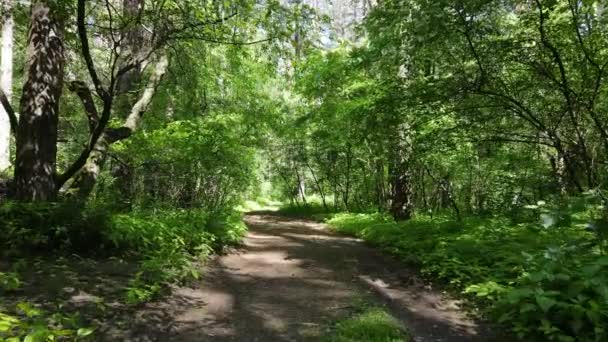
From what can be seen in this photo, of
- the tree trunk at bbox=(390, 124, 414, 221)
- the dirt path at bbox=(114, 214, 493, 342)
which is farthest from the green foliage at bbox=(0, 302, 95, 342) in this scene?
the tree trunk at bbox=(390, 124, 414, 221)

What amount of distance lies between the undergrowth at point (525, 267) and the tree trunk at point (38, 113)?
20.3 feet

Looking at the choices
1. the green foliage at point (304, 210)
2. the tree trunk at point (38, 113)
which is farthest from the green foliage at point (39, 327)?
the green foliage at point (304, 210)

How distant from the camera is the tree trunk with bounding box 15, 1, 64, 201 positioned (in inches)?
255

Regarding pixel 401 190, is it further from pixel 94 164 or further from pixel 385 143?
pixel 94 164

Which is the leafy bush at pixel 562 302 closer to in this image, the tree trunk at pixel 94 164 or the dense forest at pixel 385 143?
the dense forest at pixel 385 143

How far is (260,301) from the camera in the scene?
5.52m

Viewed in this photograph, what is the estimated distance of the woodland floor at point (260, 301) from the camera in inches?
166

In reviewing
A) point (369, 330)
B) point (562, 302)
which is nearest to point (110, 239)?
point (369, 330)

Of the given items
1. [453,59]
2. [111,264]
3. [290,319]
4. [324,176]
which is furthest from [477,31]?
[324,176]

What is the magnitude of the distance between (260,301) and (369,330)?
189 centimetres

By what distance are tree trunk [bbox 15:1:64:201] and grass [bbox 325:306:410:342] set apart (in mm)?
A: 5184

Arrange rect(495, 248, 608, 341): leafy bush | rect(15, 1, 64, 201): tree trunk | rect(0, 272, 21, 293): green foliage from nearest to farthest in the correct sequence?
rect(495, 248, 608, 341): leafy bush < rect(0, 272, 21, 293): green foliage < rect(15, 1, 64, 201): tree trunk

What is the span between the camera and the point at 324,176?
869 inches

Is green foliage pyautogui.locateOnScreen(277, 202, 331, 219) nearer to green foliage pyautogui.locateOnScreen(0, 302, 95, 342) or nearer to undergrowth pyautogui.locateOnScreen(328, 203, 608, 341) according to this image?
undergrowth pyautogui.locateOnScreen(328, 203, 608, 341)
